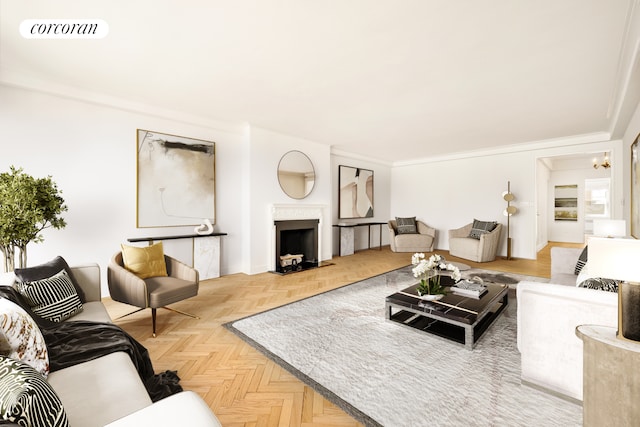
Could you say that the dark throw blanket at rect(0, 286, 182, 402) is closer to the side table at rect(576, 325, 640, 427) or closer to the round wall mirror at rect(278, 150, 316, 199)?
the side table at rect(576, 325, 640, 427)

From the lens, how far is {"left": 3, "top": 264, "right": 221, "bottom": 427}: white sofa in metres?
0.79

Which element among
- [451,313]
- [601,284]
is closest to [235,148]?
[451,313]

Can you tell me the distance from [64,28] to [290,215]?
3717 millimetres

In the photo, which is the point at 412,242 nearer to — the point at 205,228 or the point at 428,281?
the point at 428,281

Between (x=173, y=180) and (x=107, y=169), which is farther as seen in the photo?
(x=173, y=180)

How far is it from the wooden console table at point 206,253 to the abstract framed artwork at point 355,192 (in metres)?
3.21

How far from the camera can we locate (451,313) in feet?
7.63

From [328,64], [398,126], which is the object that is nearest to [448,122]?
[398,126]

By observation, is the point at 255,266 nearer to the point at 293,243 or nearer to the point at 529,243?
the point at 293,243

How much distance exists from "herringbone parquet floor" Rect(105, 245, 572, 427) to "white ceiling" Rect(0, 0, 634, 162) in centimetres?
261

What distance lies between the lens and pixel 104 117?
354 centimetres

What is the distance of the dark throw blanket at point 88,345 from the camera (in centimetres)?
143

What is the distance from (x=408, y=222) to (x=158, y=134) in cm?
591

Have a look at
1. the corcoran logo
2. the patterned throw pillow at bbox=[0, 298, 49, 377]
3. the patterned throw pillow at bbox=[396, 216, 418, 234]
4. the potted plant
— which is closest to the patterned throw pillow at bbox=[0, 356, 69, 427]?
the patterned throw pillow at bbox=[0, 298, 49, 377]
